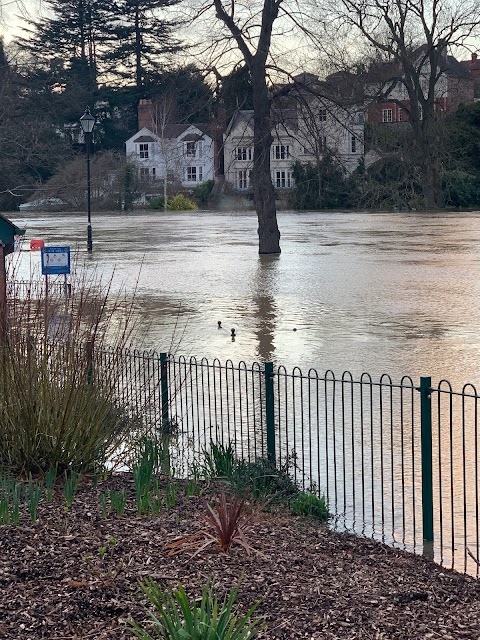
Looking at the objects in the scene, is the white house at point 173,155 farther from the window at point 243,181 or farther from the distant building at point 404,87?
the distant building at point 404,87

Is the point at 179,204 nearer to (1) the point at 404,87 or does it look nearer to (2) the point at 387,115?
(1) the point at 404,87

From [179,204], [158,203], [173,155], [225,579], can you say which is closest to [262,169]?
[225,579]

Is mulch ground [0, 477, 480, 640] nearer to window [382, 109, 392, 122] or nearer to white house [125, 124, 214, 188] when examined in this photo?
white house [125, 124, 214, 188]

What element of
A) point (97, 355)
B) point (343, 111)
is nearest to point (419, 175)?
point (343, 111)

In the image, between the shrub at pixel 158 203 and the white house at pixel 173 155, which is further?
the white house at pixel 173 155

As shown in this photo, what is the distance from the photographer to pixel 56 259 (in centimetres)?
2192

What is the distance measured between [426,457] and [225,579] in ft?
7.77

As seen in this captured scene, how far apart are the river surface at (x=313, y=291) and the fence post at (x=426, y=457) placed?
14.7 feet

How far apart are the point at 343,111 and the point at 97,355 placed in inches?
1214

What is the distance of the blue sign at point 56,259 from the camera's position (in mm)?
21875

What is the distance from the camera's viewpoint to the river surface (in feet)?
57.2

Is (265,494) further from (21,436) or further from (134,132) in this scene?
(134,132)

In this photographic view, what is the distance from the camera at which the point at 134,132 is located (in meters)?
102

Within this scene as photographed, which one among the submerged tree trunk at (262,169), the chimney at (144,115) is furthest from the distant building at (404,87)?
the chimney at (144,115)
